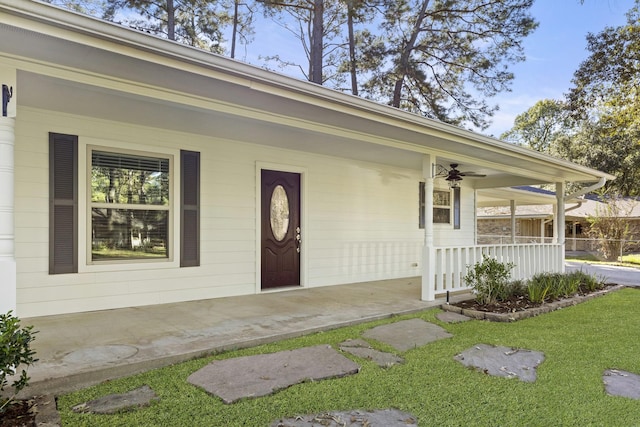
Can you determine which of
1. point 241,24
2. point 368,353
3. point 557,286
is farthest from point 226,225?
point 241,24

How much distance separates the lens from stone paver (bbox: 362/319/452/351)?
387 centimetres

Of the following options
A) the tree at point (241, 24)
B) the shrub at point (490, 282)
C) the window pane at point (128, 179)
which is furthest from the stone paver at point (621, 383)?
the tree at point (241, 24)

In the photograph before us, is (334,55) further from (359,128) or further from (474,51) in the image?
(359,128)

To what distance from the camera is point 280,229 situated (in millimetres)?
6426

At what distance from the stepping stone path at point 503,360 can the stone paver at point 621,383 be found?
1.55 feet

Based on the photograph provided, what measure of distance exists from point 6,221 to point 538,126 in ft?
122

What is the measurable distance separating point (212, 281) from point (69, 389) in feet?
9.75

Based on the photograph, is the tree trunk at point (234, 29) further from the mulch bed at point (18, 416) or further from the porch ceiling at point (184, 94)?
the mulch bed at point (18, 416)

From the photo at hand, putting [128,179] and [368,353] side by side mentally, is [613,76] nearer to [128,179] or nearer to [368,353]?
[368,353]

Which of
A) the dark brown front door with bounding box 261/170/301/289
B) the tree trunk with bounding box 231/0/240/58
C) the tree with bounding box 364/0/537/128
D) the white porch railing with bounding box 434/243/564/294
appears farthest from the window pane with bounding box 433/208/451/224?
the tree trunk with bounding box 231/0/240/58

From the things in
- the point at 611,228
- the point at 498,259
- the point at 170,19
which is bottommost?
the point at 498,259

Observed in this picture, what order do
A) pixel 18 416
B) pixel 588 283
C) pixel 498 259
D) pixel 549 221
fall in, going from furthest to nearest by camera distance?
1. pixel 549 221
2. pixel 588 283
3. pixel 498 259
4. pixel 18 416

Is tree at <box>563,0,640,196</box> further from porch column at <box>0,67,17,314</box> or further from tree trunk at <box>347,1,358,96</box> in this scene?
porch column at <box>0,67,17,314</box>

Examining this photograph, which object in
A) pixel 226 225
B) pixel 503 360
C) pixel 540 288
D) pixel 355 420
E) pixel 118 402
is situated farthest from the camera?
pixel 540 288
